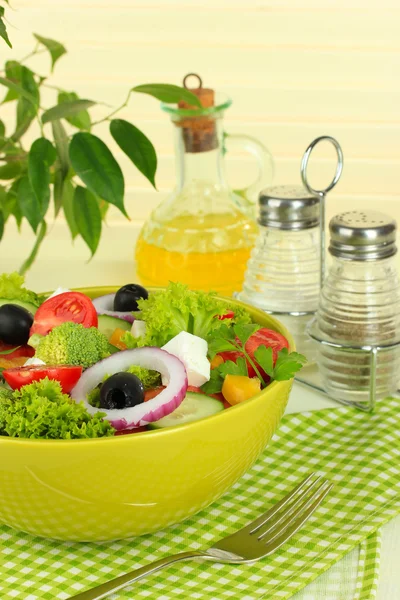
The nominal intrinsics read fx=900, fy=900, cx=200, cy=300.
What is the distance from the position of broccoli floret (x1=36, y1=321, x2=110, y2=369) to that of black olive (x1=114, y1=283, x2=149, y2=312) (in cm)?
15

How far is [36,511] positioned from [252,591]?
0.22 meters

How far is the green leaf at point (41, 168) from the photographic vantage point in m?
1.33

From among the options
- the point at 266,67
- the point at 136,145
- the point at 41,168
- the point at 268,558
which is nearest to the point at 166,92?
the point at 136,145

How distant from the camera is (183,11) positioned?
3596 mm

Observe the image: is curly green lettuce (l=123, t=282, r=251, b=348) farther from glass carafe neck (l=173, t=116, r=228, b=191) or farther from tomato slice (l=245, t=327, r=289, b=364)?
glass carafe neck (l=173, t=116, r=228, b=191)

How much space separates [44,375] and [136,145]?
554mm

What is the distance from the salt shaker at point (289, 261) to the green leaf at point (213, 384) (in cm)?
44

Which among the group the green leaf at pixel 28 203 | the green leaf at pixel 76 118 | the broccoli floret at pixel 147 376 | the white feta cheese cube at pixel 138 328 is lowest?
the broccoli floret at pixel 147 376

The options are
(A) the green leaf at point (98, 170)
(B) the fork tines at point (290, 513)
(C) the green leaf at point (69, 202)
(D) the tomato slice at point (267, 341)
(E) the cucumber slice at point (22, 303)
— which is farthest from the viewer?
(C) the green leaf at point (69, 202)

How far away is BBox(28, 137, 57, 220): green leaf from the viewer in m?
1.33

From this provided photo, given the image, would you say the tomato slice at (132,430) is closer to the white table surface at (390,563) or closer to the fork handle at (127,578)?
the fork handle at (127,578)

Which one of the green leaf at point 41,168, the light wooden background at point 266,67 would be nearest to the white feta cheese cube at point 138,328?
the green leaf at point 41,168

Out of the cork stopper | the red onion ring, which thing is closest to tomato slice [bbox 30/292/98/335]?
the red onion ring

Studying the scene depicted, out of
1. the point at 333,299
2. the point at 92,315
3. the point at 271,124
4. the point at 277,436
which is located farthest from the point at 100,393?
the point at 271,124
